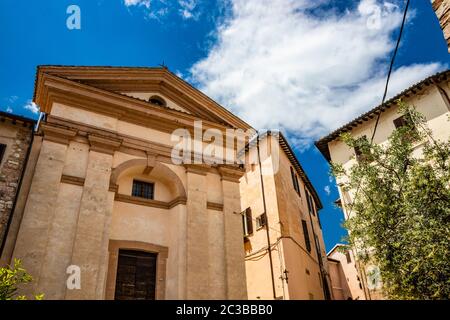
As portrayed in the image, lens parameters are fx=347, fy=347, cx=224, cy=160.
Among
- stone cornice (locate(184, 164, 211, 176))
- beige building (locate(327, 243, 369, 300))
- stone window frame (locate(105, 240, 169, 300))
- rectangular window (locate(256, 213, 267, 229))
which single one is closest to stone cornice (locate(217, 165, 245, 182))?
stone cornice (locate(184, 164, 211, 176))

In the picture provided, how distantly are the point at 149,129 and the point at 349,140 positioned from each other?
259 inches

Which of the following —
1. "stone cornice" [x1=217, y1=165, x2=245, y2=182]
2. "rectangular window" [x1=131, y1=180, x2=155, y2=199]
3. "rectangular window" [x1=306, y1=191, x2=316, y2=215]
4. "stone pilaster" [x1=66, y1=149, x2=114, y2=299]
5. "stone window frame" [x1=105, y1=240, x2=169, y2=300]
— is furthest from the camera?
"rectangular window" [x1=306, y1=191, x2=316, y2=215]

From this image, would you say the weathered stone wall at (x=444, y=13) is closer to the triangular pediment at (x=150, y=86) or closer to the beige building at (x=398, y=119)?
the triangular pediment at (x=150, y=86)

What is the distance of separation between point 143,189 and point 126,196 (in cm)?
85

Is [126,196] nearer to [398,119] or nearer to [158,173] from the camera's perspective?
[158,173]

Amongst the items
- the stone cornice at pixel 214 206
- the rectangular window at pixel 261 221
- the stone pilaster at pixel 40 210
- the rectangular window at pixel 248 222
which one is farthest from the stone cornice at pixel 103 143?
the rectangular window at pixel 248 222

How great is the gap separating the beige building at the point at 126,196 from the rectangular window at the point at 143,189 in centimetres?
3

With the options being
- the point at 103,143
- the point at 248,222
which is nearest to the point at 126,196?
the point at 103,143

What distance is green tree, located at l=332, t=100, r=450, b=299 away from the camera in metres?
8.12

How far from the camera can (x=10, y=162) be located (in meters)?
9.05

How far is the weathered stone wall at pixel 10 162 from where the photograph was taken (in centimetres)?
846

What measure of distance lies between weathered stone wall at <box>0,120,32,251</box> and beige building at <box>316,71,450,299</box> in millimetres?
11877

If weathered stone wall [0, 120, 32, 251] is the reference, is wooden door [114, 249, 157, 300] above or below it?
below

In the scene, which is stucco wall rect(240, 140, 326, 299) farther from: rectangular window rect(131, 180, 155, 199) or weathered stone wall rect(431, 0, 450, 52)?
weathered stone wall rect(431, 0, 450, 52)
